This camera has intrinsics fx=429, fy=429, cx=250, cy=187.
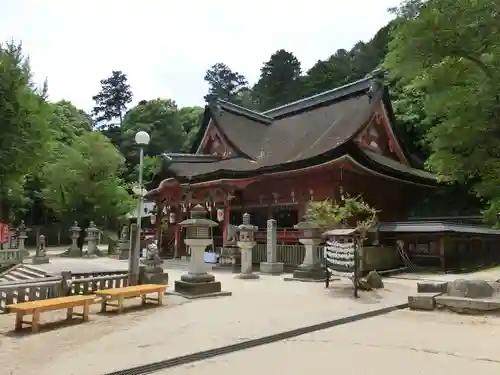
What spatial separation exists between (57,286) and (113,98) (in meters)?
66.7

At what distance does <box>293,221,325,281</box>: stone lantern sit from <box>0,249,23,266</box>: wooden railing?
11.5 m

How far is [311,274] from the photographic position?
48.2 ft

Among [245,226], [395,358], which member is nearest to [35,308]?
[395,358]

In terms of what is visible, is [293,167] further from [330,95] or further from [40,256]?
[40,256]

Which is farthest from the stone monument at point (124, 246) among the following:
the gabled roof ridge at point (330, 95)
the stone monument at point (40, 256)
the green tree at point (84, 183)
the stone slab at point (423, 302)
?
the stone slab at point (423, 302)

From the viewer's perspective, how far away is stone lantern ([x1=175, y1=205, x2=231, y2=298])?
11133 mm

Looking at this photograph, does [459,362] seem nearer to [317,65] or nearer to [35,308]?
[35,308]

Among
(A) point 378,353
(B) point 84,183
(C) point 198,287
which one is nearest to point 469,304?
(A) point 378,353

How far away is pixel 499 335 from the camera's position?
7.32m

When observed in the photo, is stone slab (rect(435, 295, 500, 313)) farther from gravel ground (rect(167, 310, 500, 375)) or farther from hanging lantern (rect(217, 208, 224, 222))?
hanging lantern (rect(217, 208, 224, 222))

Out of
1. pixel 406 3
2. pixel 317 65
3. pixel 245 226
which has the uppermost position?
pixel 317 65

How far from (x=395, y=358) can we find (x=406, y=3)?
13.5 m

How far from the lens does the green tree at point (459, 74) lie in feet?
35.7

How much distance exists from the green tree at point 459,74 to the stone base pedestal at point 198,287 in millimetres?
7456
